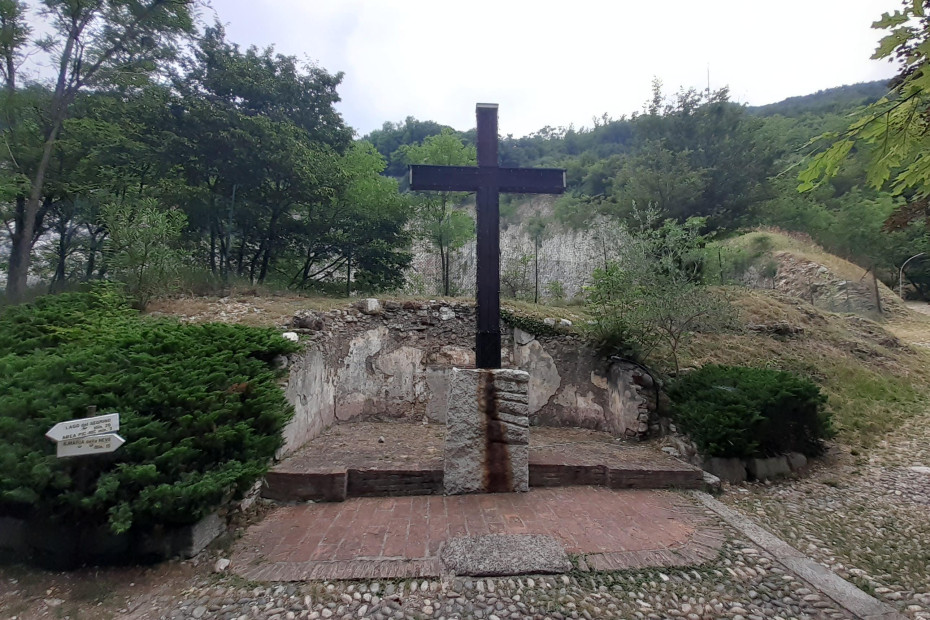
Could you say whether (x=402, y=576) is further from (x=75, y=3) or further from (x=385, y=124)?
(x=385, y=124)

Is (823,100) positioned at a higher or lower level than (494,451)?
higher

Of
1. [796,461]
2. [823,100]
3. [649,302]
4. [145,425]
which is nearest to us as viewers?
[145,425]

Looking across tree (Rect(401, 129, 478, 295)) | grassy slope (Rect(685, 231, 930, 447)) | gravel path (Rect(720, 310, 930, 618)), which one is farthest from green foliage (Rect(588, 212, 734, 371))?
tree (Rect(401, 129, 478, 295))

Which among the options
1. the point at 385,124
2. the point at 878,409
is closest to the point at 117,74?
the point at 878,409

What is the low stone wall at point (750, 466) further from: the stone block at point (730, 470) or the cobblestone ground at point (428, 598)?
the cobblestone ground at point (428, 598)

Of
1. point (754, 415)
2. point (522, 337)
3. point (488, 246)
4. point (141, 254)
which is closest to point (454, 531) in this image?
point (488, 246)

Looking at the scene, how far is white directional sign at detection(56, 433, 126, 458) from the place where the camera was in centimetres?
Answer: 232

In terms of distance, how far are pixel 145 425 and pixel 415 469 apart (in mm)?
2047

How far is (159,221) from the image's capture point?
21.9 feet

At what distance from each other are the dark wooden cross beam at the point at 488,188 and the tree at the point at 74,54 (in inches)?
322

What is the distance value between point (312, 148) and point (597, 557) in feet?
38.5

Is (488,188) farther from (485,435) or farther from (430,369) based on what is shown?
(430,369)

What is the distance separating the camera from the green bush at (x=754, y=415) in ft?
14.1

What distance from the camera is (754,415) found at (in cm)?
427
